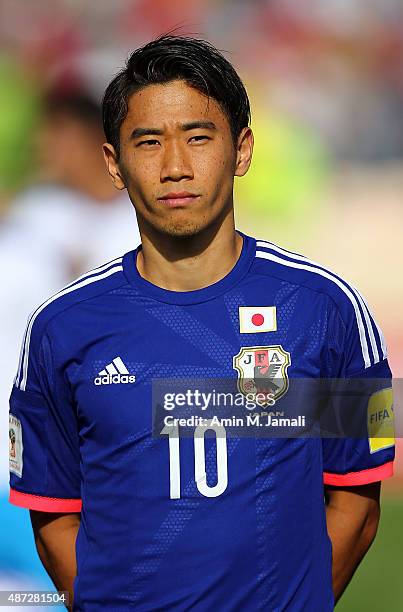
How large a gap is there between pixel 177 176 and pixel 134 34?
233 cm

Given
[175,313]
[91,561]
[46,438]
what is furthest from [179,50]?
[91,561]

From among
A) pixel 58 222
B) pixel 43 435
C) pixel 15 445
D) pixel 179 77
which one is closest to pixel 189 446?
pixel 43 435

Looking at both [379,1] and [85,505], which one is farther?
[379,1]

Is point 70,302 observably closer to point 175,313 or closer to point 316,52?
point 175,313

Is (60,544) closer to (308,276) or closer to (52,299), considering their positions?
(52,299)

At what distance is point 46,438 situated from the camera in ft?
6.85

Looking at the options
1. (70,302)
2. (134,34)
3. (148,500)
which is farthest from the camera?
(134,34)

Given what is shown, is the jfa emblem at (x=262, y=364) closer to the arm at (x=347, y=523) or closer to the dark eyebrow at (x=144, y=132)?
the arm at (x=347, y=523)

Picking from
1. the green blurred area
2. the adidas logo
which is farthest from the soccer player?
the green blurred area

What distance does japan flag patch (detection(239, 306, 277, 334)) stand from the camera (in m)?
1.97

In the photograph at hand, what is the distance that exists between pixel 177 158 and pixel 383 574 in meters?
2.24

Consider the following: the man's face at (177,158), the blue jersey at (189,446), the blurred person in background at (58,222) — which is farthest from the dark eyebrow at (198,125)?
→ the blurred person in background at (58,222)

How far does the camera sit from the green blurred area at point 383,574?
362 centimetres

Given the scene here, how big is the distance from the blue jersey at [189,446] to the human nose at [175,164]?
8.7 inches
